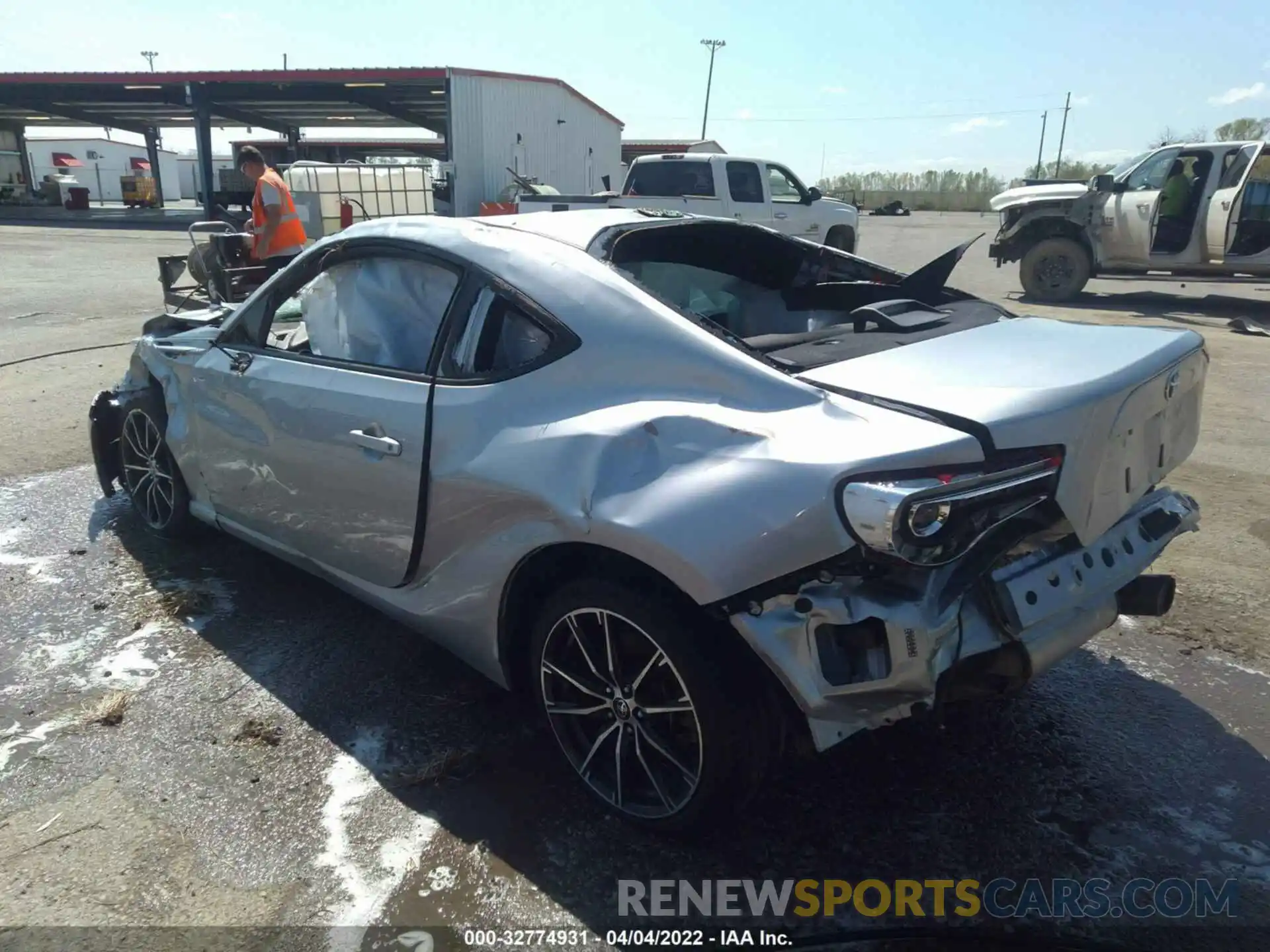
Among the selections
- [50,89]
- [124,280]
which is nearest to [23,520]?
[124,280]

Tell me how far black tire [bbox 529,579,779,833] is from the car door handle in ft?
2.32

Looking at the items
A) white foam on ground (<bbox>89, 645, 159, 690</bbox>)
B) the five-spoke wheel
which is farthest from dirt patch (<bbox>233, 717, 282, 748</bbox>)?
the five-spoke wheel

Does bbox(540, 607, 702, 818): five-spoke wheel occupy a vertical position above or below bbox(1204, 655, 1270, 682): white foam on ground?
above

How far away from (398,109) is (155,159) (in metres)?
15.4

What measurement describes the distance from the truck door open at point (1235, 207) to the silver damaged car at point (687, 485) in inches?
441

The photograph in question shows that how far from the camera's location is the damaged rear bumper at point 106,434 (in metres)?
4.69

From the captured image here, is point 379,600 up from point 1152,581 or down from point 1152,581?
down

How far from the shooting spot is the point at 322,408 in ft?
10.3

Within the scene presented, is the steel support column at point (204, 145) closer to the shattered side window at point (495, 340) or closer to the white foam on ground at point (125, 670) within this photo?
the white foam on ground at point (125, 670)

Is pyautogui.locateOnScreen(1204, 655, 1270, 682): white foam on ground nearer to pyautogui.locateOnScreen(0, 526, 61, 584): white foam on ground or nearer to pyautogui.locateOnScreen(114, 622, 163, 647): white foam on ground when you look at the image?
pyautogui.locateOnScreen(114, 622, 163, 647): white foam on ground

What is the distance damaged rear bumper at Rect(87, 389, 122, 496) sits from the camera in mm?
4691

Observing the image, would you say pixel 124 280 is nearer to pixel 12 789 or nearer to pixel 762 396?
pixel 12 789

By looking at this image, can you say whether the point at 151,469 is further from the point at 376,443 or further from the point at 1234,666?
the point at 1234,666

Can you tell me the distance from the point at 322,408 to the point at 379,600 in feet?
2.21
